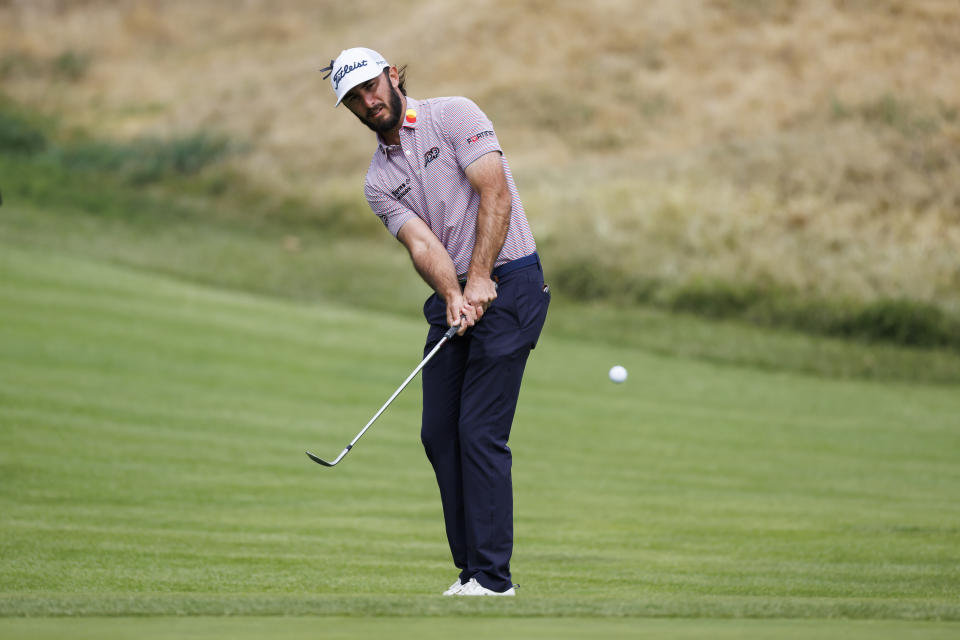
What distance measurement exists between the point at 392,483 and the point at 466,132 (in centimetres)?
387

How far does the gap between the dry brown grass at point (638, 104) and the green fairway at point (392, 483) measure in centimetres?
510

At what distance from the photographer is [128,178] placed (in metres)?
27.9

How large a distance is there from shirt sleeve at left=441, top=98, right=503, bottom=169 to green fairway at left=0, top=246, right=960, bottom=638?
4.87ft

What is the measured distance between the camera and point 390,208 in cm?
468

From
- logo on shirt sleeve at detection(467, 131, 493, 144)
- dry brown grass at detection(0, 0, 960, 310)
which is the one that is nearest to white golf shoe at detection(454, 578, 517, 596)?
logo on shirt sleeve at detection(467, 131, 493, 144)

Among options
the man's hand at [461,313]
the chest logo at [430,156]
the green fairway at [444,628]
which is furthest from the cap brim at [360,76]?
the green fairway at [444,628]

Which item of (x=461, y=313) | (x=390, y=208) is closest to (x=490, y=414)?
(x=461, y=313)

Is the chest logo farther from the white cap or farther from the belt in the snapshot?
the belt

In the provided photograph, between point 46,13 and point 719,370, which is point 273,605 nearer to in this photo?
point 719,370

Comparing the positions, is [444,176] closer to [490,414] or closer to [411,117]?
[411,117]

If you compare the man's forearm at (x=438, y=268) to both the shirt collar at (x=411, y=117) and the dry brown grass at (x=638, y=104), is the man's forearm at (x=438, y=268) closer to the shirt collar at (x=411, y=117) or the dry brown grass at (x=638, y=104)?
the shirt collar at (x=411, y=117)

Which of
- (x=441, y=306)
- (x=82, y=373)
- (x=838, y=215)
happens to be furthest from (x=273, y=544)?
(x=838, y=215)

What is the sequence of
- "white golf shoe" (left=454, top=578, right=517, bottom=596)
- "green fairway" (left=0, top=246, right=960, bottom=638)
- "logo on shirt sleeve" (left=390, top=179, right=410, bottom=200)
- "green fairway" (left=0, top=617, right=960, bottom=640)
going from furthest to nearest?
"logo on shirt sleeve" (left=390, top=179, right=410, bottom=200) < "white golf shoe" (left=454, top=578, right=517, bottom=596) < "green fairway" (left=0, top=246, right=960, bottom=638) < "green fairway" (left=0, top=617, right=960, bottom=640)

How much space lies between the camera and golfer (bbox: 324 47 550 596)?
14.5 feet
